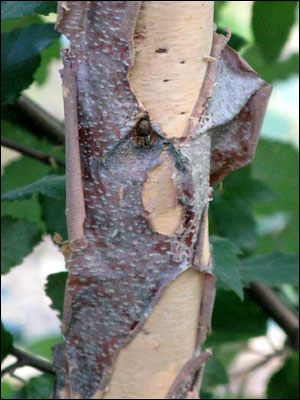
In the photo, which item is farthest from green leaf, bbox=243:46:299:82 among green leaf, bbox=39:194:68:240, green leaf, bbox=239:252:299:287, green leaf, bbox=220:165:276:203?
green leaf, bbox=39:194:68:240

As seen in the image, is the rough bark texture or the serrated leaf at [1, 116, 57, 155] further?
the serrated leaf at [1, 116, 57, 155]

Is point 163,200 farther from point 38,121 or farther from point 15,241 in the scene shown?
point 38,121

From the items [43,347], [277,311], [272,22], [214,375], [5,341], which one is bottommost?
[43,347]

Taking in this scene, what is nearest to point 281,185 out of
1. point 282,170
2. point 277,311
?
point 282,170

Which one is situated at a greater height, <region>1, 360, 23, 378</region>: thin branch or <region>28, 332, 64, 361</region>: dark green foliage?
<region>1, 360, 23, 378</region>: thin branch

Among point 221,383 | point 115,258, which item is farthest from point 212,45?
point 221,383

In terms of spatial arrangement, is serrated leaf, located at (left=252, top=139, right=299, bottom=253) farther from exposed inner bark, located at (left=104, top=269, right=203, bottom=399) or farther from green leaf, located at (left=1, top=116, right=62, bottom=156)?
exposed inner bark, located at (left=104, top=269, right=203, bottom=399)

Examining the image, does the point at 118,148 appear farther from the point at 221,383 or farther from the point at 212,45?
the point at 221,383
